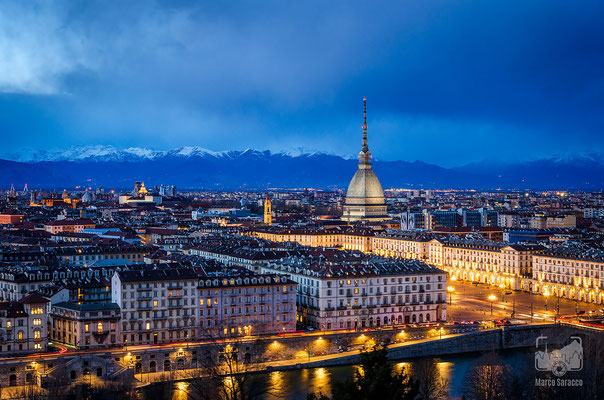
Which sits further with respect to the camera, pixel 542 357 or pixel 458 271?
pixel 458 271

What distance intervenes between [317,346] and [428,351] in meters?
6.63

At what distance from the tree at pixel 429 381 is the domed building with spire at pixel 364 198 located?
296 ft

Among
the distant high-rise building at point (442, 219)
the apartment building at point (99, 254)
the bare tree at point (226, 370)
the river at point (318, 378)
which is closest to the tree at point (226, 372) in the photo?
the bare tree at point (226, 370)

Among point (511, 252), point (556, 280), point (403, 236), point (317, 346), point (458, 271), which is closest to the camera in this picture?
point (317, 346)

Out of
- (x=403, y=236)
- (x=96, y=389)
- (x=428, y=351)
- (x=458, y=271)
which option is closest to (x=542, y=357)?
(x=428, y=351)

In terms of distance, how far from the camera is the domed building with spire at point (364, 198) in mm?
141500

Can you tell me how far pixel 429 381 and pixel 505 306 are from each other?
24.7 metres

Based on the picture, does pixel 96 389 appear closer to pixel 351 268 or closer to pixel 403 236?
pixel 351 268

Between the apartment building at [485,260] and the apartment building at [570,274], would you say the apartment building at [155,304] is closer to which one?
the apartment building at [570,274]

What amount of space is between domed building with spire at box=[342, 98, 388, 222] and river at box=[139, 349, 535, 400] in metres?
85.9

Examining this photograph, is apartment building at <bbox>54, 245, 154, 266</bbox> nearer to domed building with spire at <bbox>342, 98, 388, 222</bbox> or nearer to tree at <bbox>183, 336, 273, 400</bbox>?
tree at <bbox>183, 336, 273, 400</bbox>

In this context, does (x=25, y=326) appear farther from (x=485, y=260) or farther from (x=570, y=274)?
(x=485, y=260)

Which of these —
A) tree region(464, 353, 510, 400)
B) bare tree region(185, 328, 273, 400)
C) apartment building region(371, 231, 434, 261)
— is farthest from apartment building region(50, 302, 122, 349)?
apartment building region(371, 231, 434, 261)

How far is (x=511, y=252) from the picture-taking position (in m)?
79.9
